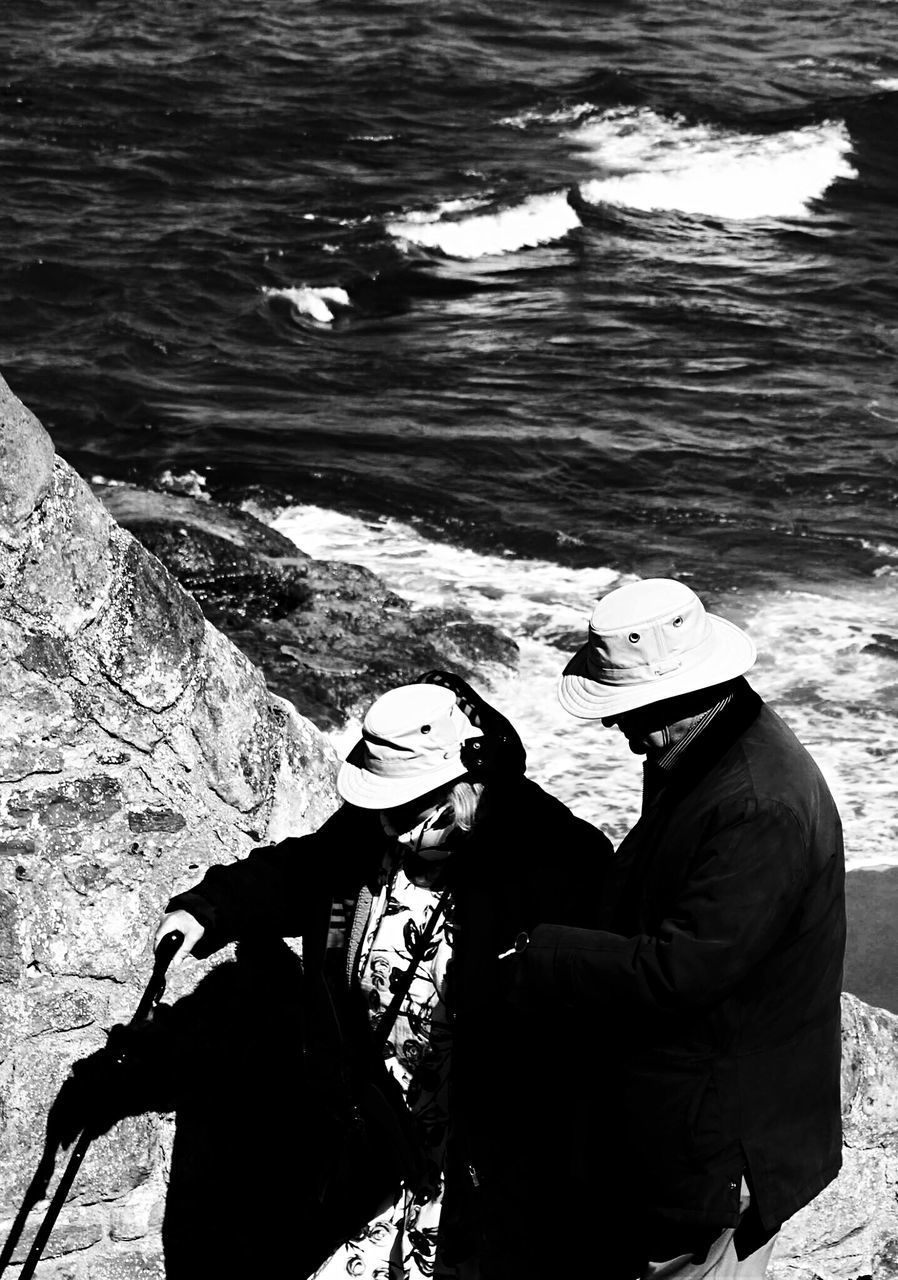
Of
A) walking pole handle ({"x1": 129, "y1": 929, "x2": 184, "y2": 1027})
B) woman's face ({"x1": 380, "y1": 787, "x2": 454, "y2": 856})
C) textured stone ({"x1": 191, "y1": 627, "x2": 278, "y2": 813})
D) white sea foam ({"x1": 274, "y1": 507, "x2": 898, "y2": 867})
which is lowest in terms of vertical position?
white sea foam ({"x1": 274, "y1": 507, "x2": 898, "y2": 867})

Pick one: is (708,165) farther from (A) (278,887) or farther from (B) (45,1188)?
(B) (45,1188)

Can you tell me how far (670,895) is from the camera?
281 cm

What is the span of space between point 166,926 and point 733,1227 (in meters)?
1.23

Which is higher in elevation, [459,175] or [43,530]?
[43,530]

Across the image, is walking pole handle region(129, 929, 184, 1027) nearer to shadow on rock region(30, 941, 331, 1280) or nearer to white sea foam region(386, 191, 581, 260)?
shadow on rock region(30, 941, 331, 1280)

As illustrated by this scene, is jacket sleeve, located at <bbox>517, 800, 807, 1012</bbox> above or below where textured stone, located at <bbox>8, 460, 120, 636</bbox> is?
below

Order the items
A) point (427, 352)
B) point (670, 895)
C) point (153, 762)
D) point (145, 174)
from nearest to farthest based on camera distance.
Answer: point (670, 895) < point (153, 762) < point (427, 352) < point (145, 174)

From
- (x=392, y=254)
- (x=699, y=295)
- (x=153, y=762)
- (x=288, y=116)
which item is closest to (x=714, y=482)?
(x=699, y=295)

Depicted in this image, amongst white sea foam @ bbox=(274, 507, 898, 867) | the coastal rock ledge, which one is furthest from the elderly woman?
white sea foam @ bbox=(274, 507, 898, 867)

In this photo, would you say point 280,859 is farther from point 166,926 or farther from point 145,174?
point 145,174

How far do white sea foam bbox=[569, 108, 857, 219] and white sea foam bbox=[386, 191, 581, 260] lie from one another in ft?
4.25

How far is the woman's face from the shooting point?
314 cm

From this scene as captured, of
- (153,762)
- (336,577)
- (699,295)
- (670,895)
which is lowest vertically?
(699,295)

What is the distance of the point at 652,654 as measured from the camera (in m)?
2.89
